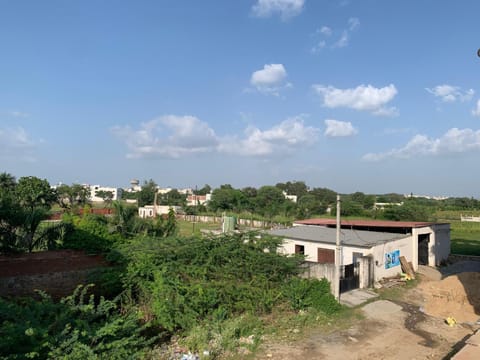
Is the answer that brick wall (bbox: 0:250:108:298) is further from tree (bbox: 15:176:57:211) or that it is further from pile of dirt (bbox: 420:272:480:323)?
tree (bbox: 15:176:57:211)

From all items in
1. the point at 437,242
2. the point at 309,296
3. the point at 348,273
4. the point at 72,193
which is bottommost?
the point at 309,296

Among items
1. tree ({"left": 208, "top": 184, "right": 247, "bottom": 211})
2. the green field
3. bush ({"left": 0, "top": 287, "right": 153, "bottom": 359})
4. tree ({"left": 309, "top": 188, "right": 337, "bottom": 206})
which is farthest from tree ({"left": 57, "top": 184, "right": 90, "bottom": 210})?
bush ({"left": 0, "top": 287, "right": 153, "bottom": 359})

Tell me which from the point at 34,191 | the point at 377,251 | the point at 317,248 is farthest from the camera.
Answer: the point at 34,191

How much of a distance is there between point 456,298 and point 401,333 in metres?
4.65

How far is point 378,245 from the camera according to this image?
51.9 feet

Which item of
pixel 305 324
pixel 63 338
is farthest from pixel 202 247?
pixel 63 338

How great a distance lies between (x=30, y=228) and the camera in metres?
13.7

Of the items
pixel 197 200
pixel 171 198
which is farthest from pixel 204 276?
pixel 171 198

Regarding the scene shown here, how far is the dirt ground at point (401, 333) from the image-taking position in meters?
8.19

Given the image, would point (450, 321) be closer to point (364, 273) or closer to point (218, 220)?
point (364, 273)

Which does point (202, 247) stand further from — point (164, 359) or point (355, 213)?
point (355, 213)

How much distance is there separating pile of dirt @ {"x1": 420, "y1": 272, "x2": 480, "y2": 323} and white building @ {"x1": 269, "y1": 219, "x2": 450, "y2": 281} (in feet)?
6.92

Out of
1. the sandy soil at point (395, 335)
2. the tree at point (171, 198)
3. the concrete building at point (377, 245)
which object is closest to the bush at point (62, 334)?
the sandy soil at point (395, 335)

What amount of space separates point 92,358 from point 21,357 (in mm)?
1240
